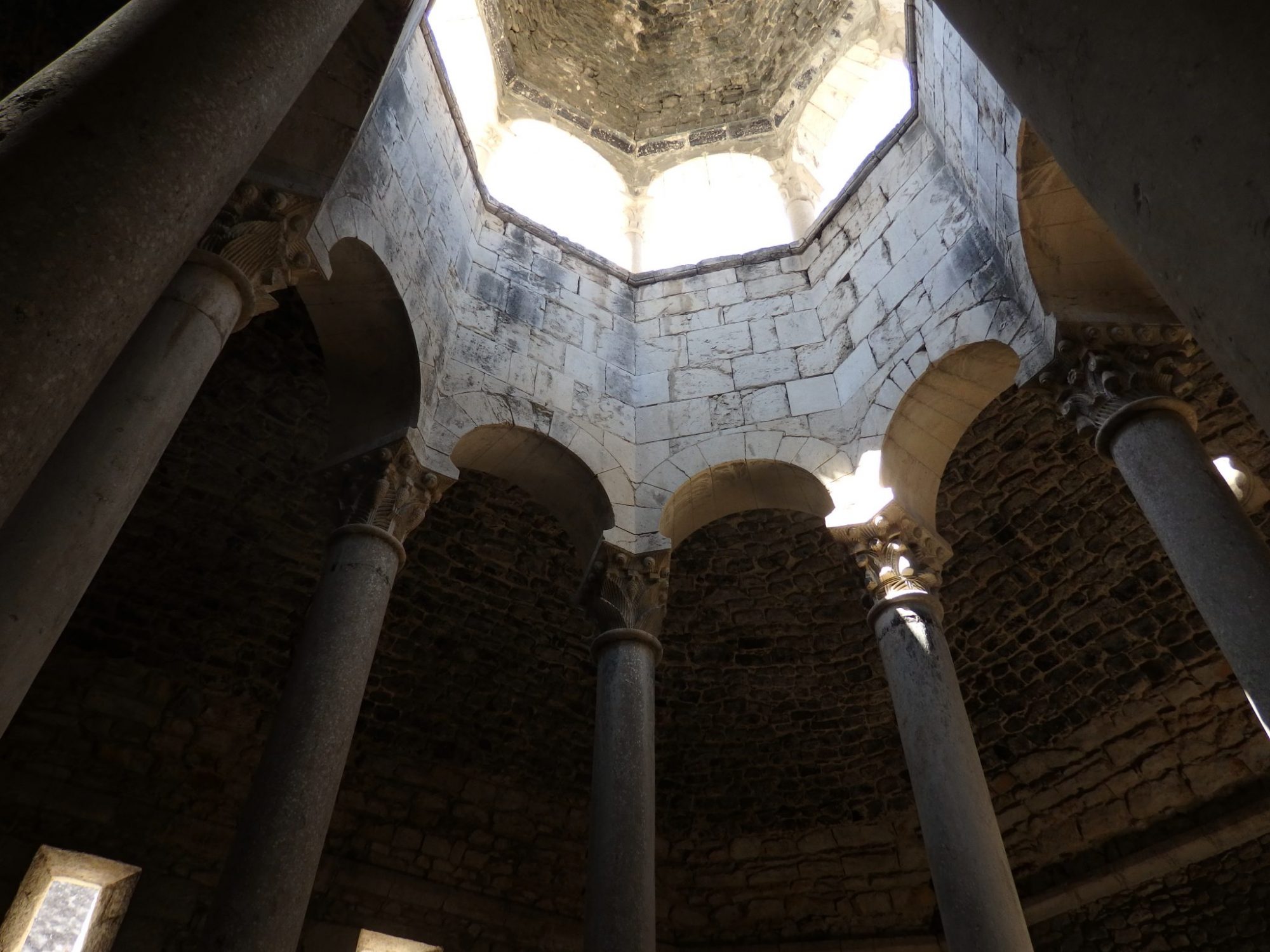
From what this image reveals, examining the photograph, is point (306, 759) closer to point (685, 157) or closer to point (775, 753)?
point (775, 753)

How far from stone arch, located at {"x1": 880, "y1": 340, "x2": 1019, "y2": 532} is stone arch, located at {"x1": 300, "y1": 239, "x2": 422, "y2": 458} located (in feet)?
12.0

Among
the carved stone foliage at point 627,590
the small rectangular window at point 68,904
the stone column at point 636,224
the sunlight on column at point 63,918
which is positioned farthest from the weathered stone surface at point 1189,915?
the sunlight on column at point 63,918

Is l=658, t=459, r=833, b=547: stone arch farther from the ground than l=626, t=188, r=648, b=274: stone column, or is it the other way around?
l=626, t=188, r=648, b=274: stone column

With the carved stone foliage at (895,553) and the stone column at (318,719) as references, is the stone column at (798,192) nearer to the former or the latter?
the carved stone foliage at (895,553)

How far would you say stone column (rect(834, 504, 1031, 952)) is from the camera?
489 centimetres

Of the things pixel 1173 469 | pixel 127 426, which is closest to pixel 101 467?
pixel 127 426

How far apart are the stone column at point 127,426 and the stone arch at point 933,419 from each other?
4.45 m

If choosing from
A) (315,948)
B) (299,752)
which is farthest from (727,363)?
(315,948)

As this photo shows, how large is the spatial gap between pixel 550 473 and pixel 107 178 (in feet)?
18.7

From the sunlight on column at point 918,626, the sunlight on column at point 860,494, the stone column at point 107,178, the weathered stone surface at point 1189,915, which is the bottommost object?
the stone column at point 107,178

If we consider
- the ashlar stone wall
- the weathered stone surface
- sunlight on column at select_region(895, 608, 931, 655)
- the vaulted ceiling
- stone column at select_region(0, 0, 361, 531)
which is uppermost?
the vaulted ceiling

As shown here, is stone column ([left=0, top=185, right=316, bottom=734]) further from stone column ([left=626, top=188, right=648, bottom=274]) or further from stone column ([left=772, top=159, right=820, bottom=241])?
stone column ([left=772, top=159, right=820, bottom=241])

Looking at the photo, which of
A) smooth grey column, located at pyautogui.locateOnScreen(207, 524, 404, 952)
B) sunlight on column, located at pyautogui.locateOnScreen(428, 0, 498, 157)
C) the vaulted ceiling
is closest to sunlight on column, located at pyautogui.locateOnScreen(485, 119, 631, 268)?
sunlight on column, located at pyautogui.locateOnScreen(428, 0, 498, 157)

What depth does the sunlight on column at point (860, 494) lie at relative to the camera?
6.80 m
